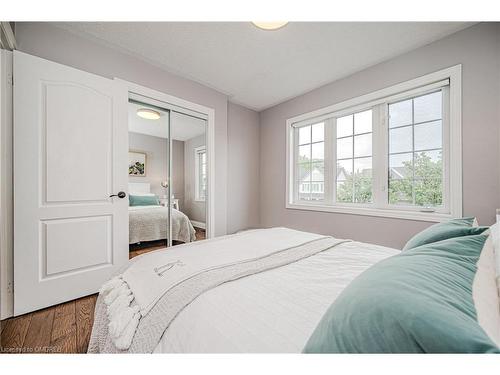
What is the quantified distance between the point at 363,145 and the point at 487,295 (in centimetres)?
242

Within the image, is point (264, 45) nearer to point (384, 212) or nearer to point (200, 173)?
point (200, 173)

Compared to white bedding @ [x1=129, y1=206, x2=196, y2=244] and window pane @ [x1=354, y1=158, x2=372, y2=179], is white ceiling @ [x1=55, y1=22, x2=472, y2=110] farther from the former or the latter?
white bedding @ [x1=129, y1=206, x2=196, y2=244]

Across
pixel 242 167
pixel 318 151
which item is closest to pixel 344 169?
pixel 318 151

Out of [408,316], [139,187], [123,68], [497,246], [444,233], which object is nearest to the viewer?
[408,316]

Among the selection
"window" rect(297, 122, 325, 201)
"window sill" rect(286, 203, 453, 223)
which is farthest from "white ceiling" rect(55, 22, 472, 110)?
"window sill" rect(286, 203, 453, 223)

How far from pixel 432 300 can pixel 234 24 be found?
219 cm

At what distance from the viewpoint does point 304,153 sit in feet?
10.8

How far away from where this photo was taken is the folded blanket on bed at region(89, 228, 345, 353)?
69 cm

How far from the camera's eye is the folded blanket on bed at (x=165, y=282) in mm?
693

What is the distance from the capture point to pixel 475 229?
0.84m

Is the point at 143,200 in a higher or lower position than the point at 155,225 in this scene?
higher

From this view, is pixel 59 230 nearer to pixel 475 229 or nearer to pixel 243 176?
pixel 243 176

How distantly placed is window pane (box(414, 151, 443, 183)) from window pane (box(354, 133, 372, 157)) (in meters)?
0.48
